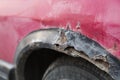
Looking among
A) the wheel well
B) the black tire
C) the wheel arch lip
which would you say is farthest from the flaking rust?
the wheel well

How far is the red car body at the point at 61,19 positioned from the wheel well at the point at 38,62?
19 centimetres

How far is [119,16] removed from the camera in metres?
2.09

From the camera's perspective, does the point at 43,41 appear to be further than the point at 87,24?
Yes

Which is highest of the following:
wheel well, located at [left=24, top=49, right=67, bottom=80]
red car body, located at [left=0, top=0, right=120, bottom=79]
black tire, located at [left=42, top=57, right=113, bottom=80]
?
red car body, located at [left=0, top=0, right=120, bottom=79]

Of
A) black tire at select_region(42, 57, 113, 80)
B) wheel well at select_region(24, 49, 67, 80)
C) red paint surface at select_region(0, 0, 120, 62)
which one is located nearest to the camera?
red paint surface at select_region(0, 0, 120, 62)

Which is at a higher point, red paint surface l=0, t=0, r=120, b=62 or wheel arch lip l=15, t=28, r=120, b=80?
red paint surface l=0, t=0, r=120, b=62

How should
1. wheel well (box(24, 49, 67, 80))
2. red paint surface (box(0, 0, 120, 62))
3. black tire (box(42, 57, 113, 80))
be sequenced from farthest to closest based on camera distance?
1. wheel well (box(24, 49, 67, 80))
2. black tire (box(42, 57, 113, 80))
3. red paint surface (box(0, 0, 120, 62))

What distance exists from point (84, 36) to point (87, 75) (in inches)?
11.5

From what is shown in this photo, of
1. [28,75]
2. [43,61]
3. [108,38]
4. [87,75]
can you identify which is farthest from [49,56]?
[108,38]

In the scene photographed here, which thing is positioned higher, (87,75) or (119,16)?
(119,16)

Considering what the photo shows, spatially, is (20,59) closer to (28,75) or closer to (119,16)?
(28,75)

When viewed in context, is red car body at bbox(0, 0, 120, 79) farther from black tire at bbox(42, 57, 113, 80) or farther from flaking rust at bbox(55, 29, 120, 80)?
black tire at bbox(42, 57, 113, 80)

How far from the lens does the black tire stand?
7.49 feet

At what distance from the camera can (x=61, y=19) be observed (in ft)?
7.72
